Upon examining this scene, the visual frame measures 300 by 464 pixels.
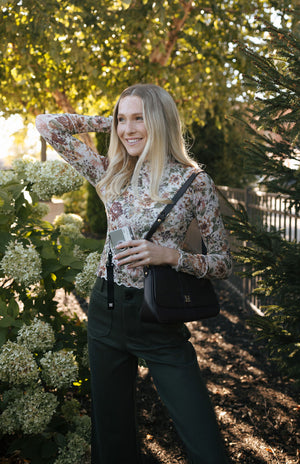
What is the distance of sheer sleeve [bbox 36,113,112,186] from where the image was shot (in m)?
2.19

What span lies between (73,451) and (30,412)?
367mm

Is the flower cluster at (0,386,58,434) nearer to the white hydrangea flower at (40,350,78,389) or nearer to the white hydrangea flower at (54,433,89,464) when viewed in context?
the white hydrangea flower at (40,350,78,389)

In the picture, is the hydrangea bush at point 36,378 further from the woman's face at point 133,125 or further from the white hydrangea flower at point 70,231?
the woman's face at point 133,125

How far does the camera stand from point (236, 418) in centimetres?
338

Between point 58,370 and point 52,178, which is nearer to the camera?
point 58,370

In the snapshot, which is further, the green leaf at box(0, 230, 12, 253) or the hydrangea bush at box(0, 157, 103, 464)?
the green leaf at box(0, 230, 12, 253)

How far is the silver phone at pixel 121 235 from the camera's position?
5.85 feet

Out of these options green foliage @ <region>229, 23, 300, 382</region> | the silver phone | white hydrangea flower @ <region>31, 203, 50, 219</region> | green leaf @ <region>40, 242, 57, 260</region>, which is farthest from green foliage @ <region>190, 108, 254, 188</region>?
the silver phone

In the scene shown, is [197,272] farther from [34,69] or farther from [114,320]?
[34,69]

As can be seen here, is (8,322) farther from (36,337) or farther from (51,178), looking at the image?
(51,178)

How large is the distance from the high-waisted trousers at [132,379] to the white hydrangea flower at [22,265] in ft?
1.72

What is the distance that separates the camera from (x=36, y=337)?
2361 mm

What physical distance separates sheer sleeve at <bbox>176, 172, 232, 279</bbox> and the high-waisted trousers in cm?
27

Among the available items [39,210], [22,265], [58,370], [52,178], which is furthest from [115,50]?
[58,370]
